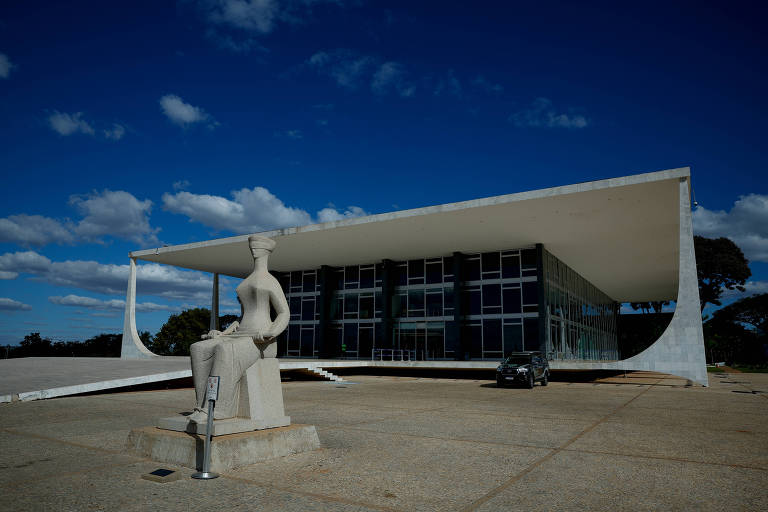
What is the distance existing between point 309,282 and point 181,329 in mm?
36522

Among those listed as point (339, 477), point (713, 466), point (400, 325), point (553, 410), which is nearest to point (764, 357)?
point (400, 325)

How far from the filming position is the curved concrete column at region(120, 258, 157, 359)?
36.7 m

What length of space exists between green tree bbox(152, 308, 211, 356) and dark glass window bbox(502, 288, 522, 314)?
4884 cm

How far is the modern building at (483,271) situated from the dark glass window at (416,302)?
0.36 ft

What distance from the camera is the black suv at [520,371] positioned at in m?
20.3

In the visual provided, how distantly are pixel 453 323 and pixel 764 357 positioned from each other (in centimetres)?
4932

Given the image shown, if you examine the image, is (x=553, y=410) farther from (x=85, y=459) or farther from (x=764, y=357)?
(x=764, y=357)

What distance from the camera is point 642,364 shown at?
22.4 m

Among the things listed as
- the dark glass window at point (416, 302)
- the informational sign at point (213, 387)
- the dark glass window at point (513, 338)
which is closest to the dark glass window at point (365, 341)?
the dark glass window at point (416, 302)

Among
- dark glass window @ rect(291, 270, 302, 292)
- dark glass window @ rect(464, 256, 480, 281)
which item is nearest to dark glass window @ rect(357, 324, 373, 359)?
dark glass window @ rect(291, 270, 302, 292)

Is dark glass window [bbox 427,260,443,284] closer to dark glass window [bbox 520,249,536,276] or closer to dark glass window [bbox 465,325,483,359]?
dark glass window [bbox 465,325,483,359]

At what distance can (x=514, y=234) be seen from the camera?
28.3 meters

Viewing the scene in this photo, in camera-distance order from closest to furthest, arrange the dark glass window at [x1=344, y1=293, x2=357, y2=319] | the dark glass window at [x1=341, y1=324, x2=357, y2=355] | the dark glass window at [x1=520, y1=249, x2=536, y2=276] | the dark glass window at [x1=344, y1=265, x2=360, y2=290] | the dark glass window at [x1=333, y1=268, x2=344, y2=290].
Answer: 1. the dark glass window at [x1=520, y1=249, x2=536, y2=276]
2. the dark glass window at [x1=341, y1=324, x2=357, y2=355]
3. the dark glass window at [x1=344, y1=293, x2=357, y2=319]
4. the dark glass window at [x1=344, y1=265, x2=360, y2=290]
5. the dark glass window at [x1=333, y1=268, x2=344, y2=290]

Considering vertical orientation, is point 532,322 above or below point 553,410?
above
